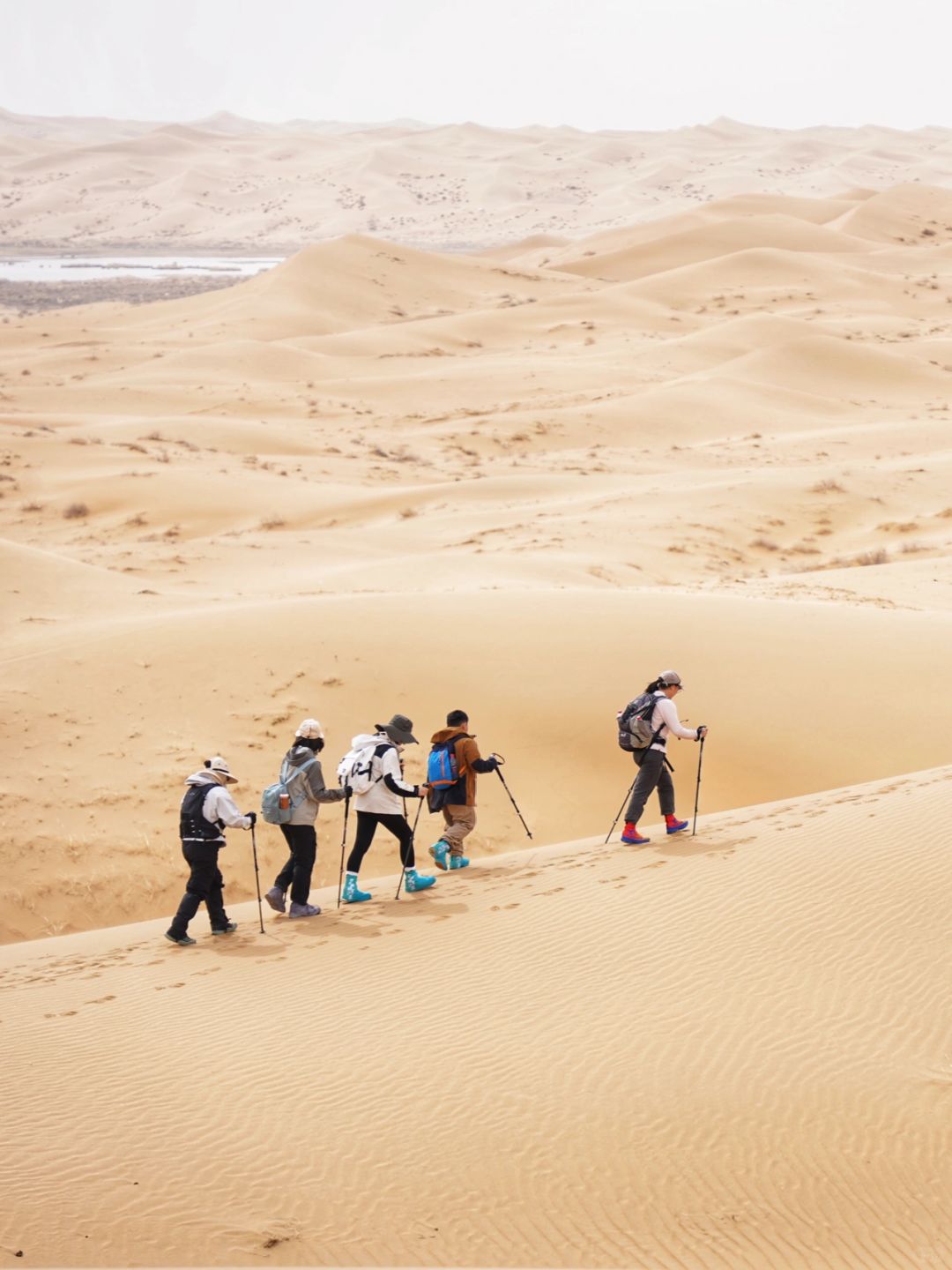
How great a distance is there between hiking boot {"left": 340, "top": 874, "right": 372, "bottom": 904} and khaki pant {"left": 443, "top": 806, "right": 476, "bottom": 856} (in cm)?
78

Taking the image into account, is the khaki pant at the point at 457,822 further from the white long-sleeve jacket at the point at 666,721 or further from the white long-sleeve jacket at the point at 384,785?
the white long-sleeve jacket at the point at 666,721

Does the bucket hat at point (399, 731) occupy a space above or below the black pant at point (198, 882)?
above

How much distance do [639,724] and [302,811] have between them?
99.8 inches

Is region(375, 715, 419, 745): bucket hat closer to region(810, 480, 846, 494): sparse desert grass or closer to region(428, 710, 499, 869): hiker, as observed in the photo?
region(428, 710, 499, 869): hiker

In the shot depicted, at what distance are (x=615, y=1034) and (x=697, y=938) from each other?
127 cm

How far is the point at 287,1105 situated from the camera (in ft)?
19.6

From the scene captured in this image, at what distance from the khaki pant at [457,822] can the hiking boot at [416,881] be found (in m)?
0.44

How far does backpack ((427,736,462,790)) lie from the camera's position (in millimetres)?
9531

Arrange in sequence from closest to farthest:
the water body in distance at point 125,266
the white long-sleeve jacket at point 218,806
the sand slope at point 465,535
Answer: the white long-sleeve jacket at point 218,806, the sand slope at point 465,535, the water body in distance at point 125,266

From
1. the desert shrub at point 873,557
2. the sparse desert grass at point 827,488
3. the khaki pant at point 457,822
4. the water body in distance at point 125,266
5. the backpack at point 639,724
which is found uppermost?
the water body in distance at point 125,266

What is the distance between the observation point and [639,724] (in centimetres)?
957

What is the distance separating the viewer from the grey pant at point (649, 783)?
9656mm

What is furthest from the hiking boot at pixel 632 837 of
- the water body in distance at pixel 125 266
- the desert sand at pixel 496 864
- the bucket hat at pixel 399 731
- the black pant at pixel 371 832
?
the water body in distance at pixel 125 266

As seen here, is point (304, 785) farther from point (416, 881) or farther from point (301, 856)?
point (416, 881)
